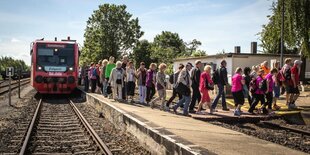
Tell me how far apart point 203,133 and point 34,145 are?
3429 mm

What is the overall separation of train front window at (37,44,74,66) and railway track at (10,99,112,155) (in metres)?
7.66

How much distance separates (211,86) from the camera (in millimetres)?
11875

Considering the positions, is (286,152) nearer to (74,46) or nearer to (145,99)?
(145,99)

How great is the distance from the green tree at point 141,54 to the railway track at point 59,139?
6129 cm

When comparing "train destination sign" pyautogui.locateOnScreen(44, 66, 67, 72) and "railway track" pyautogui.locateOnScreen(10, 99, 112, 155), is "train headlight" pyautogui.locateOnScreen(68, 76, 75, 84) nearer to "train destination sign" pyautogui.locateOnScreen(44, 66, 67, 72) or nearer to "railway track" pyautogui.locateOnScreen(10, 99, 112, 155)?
"train destination sign" pyautogui.locateOnScreen(44, 66, 67, 72)

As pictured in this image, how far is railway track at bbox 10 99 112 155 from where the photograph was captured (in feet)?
25.3

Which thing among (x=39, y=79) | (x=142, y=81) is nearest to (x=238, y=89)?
(x=142, y=81)

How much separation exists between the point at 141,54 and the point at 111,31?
278 inches

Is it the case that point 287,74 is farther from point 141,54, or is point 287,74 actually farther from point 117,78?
point 141,54

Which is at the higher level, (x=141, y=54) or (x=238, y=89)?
(x=141, y=54)

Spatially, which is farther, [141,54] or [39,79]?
[141,54]

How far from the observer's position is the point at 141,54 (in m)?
74.2

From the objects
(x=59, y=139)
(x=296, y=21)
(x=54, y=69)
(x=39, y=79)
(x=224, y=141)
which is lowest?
(x=59, y=139)

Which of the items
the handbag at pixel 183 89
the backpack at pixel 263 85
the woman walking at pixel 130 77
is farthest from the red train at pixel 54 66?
the backpack at pixel 263 85
